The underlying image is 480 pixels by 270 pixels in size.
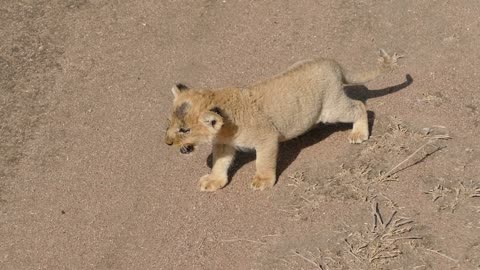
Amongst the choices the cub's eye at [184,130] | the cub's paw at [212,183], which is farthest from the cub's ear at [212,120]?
the cub's paw at [212,183]

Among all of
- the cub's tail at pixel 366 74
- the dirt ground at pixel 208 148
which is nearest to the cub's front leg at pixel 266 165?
the dirt ground at pixel 208 148

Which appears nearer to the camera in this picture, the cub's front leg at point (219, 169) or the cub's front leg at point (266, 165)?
the cub's front leg at point (266, 165)

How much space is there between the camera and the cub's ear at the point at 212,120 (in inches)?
288

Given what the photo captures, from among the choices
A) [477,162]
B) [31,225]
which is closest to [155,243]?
[31,225]

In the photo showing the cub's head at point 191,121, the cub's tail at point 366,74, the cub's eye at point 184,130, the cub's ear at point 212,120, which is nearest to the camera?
Answer: the cub's ear at point 212,120

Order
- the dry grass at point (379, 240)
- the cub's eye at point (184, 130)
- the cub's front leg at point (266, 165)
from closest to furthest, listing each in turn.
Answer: the dry grass at point (379, 240) < the cub's eye at point (184, 130) < the cub's front leg at point (266, 165)

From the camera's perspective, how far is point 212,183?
8.30 meters

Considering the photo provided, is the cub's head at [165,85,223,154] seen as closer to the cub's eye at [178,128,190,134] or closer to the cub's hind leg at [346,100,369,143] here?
the cub's eye at [178,128,190,134]

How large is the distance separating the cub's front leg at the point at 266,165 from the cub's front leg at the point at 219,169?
36 centimetres

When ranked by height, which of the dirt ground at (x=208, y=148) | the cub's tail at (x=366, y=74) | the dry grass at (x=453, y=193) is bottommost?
the dirt ground at (x=208, y=148)

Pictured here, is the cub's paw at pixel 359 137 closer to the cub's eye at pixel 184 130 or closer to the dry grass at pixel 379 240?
the dry grass at pixel 379 240

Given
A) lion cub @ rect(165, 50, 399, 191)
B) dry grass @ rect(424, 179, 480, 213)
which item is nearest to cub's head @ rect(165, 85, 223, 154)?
lion cub @ rect(165, 50, 399, 191)

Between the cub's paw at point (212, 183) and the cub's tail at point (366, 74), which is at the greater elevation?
the cub's tail at point (366, 74)

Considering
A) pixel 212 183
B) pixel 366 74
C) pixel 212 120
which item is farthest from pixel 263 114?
pixel 366 74
